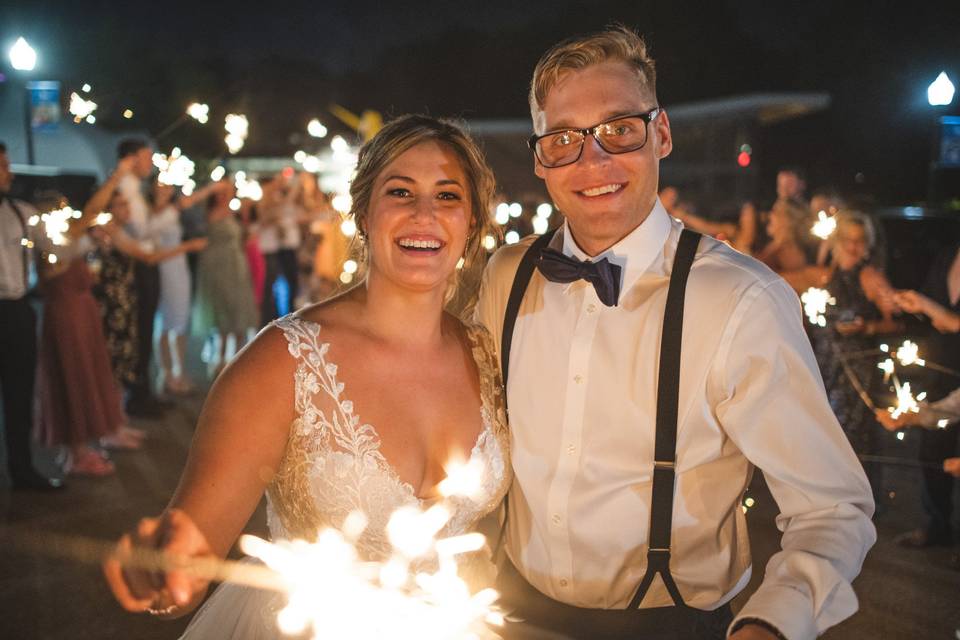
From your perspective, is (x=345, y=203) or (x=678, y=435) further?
(x=345, y=203)

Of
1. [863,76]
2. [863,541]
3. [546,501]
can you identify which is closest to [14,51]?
[546,501]

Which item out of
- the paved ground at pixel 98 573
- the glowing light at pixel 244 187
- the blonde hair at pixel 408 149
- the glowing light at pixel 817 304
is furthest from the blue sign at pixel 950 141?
the glowing light at pixel 244 187

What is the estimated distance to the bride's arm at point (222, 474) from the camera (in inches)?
63.8

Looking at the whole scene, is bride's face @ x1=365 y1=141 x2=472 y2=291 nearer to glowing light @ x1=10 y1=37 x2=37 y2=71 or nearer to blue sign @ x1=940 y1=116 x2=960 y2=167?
glowing light @ x1=10 y1=37 x2=37 y2=71

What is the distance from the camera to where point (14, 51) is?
5555 millimetres

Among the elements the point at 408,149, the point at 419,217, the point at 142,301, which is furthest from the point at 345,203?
the point at 142,301

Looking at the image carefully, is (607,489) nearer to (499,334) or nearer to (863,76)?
(499,334)

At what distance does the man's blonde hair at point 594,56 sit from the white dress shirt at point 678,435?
39cm

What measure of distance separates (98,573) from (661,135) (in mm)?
3696

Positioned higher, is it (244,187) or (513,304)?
(244,187)

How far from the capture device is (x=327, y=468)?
2129 millimetres

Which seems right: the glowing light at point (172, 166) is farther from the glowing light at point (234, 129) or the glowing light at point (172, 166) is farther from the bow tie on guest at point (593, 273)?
the bow tie on guest at point (593, 273)

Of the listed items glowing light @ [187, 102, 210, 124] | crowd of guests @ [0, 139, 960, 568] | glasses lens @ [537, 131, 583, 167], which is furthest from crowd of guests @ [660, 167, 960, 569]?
glowing light @ [187, 102, 210, 124]

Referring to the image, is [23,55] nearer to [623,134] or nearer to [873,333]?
[623,134]
